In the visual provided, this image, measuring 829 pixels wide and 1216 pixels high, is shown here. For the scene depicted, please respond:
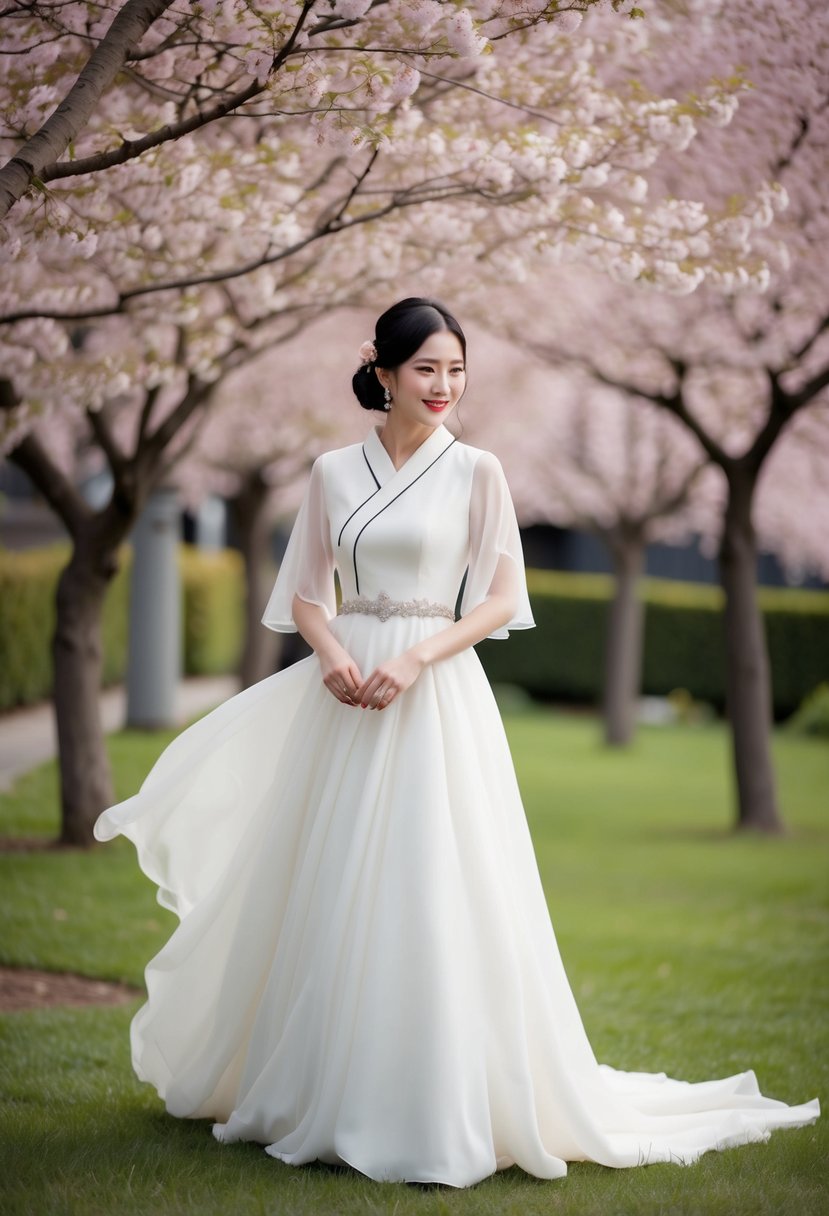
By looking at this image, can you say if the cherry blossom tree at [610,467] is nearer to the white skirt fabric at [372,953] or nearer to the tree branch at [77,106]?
the tree branch at [77,106]

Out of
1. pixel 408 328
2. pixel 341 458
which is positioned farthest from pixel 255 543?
pixel 408 328

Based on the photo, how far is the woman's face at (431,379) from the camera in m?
3.68

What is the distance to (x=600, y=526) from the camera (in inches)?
703

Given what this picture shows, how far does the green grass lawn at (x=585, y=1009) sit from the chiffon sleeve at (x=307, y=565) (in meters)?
1.49

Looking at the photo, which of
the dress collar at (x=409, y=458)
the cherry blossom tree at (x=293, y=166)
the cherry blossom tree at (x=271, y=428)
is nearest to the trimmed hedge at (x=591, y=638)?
the cherry blossom tree at (x=271, y=428)

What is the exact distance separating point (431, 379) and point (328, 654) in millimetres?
799

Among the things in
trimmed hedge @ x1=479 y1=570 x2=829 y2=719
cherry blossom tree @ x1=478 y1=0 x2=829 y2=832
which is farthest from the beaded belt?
trimmed hedge @ x1=479 y1=570 x2=829 y2=719

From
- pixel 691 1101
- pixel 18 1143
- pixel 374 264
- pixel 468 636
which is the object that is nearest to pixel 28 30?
pixel 374 264

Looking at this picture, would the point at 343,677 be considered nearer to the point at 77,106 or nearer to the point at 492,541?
the point at 492,541

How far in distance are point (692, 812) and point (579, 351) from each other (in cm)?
455

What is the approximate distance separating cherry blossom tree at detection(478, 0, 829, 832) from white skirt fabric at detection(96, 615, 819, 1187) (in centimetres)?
391

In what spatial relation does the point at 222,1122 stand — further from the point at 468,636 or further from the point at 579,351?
the point at 579,351

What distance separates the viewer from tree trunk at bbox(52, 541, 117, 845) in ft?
26.8

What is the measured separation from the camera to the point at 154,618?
1460 centimetres
